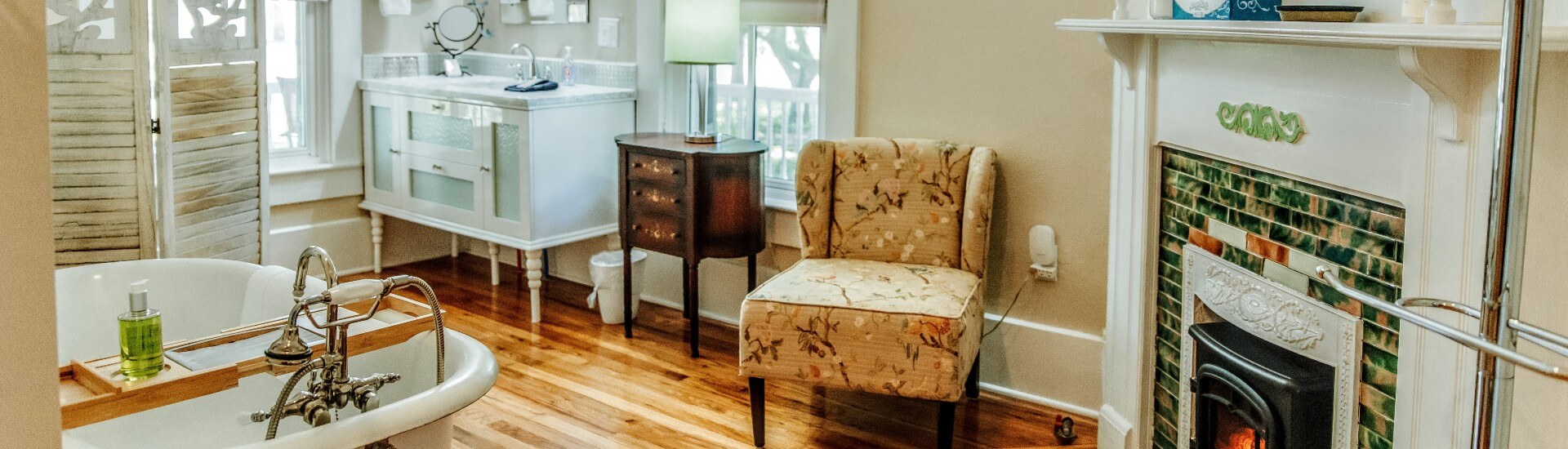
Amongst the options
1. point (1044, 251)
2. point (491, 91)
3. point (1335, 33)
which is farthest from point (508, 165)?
point (1335, 33)

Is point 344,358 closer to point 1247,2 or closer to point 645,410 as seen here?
point 645,410

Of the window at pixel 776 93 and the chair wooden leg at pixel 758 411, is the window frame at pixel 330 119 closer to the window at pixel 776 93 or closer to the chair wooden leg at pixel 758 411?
the window at pixel 776 93

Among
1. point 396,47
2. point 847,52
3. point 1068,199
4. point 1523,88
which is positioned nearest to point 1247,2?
point 1523,88

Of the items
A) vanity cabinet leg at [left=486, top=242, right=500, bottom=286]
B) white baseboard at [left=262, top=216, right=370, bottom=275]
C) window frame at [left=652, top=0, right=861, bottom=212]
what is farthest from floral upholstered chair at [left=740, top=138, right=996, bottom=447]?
white baseboard at [left=262, top=216, right=370, bottom=275]

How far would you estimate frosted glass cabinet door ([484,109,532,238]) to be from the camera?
424cm

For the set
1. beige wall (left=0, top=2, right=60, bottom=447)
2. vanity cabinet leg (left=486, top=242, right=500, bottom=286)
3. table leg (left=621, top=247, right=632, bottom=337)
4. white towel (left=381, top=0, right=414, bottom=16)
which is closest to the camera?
beige wall (left=0, top=2, right=60, bottom=447)

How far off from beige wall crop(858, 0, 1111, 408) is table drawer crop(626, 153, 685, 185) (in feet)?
2.21

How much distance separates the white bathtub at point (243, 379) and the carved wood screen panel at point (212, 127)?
58 centimetres

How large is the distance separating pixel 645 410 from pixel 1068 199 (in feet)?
4.24

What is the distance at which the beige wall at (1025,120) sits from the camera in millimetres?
3301

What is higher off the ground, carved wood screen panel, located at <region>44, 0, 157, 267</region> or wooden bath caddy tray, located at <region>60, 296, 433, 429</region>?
carved wood screen panel, located at <region>44, 0, 157, 267</region>

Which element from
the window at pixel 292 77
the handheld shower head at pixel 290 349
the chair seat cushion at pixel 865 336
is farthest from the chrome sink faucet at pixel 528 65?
the handheld shower head at pixel 290 349

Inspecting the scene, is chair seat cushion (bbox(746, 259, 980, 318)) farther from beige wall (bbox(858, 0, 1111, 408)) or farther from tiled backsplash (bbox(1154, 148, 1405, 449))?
tiled backsplash (bbox(1154, 148, 1405, 449))

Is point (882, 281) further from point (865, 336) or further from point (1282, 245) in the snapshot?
point (1282, 245)
